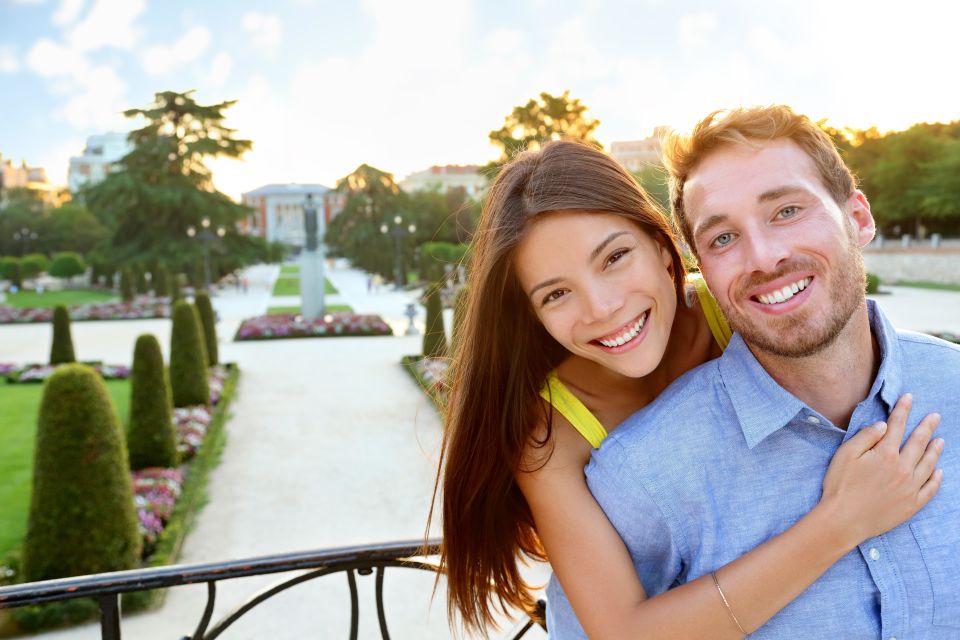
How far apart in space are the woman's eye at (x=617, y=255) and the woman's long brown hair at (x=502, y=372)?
0.07 meters

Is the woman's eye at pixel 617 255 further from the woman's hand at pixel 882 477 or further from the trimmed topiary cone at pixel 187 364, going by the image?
the trimmed topiary cone at pixel 187 364

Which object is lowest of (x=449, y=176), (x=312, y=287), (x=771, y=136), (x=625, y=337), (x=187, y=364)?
(x=187, y=364)

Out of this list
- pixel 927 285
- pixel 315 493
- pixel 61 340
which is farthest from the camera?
pixel 927 285

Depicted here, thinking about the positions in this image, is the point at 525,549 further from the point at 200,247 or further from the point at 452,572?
the point at 200,247

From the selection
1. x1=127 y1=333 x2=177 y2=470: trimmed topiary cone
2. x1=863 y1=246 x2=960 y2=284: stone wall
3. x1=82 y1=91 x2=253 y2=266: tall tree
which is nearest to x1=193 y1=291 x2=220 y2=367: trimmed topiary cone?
x1=127 y1=333 x2=177 y2=470: trimmed topiary cone

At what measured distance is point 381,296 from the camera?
102 ft

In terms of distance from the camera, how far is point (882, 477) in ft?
4.29

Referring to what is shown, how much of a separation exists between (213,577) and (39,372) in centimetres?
1324

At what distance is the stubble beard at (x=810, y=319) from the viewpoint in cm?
138

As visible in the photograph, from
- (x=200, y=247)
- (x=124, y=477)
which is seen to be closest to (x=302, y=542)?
(x=124, y=477)

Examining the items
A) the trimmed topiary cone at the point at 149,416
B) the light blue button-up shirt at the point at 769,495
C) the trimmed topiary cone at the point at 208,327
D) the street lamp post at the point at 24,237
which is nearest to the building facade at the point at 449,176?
the street lamp post at the point at 24,237

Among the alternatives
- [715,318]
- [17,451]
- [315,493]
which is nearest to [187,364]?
[17,451]

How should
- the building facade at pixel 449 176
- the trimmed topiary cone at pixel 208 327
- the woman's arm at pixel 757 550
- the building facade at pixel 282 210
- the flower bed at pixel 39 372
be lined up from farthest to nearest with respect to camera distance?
the building facade at pixel 449 176 → the building facade at pixel 282 210 → the trimmed topiary cone at pixel 208 327 → the flower bed at pixel 39 372 → the woman's arm at pixel 757 550

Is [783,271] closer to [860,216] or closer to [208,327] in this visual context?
[860,216]
